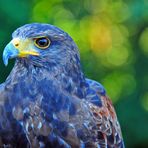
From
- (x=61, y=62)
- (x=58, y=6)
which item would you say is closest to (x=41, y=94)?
(x=61, y=62)

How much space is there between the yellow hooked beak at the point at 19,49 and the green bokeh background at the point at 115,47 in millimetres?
3731

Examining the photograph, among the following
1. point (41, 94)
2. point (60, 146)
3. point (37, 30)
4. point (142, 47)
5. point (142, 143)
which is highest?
point (37, 30)

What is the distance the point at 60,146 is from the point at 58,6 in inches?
183

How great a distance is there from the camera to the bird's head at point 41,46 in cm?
511

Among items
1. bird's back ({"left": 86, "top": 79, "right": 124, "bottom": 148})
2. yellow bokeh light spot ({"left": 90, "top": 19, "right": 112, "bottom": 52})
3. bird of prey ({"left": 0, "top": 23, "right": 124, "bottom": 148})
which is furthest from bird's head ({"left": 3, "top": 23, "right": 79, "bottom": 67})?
yellow bokeh light spot ({"left": 90, "top": 19, "right": 112, "bottom": 52})

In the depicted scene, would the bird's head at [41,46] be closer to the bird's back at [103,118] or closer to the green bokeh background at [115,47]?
the bird's back at [103,118]

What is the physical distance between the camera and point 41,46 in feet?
17.0

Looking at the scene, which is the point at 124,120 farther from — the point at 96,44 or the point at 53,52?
the point at 53,52

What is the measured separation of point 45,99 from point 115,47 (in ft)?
17.3

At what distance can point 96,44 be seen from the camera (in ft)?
32.6

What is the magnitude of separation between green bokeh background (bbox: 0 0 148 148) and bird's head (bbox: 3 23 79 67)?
3.62 metres

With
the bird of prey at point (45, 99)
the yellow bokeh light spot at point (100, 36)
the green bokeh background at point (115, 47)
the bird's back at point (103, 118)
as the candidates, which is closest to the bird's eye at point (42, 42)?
the bird of prey at point (45, 99)

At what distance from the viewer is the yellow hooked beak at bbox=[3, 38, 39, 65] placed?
5.02m

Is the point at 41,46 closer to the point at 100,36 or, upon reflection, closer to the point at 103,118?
the point at 103,118
